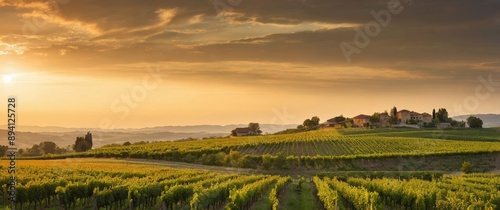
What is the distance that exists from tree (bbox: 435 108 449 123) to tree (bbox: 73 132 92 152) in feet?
398

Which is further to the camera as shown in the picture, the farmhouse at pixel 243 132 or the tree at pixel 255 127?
the tree at pixel 255 127

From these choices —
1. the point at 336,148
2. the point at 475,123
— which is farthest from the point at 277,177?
the point at 475,123

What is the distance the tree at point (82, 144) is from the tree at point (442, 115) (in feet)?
398

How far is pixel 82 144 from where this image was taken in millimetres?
129250

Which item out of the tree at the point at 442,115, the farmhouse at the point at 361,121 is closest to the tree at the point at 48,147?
the farmhouse at the point at 361,121

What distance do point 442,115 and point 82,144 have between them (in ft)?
416

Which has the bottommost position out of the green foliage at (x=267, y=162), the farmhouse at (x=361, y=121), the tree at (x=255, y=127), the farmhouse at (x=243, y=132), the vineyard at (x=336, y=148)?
the green foliage at (x=267, y=162)

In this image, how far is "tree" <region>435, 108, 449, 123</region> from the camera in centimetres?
18049

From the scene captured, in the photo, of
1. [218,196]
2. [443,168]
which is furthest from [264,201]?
[443,168]

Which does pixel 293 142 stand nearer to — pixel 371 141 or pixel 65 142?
pixel 371 141

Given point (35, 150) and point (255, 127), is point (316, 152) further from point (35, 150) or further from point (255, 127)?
point (35, 150)

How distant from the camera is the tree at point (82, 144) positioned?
128m

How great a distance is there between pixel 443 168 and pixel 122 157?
57.7 metres

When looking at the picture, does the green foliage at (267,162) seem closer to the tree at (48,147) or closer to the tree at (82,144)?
the tree at (82,144)
